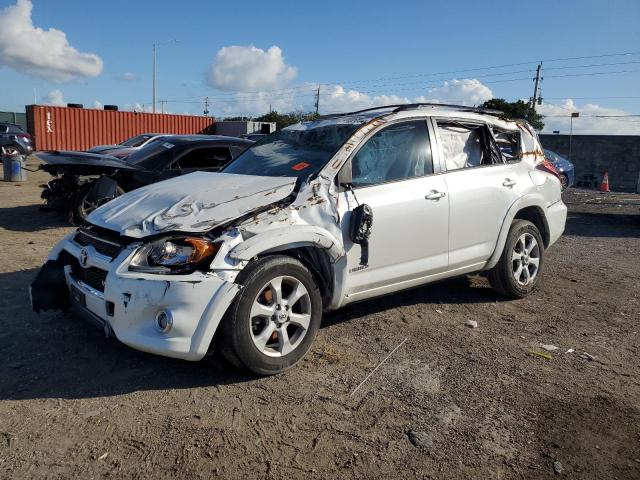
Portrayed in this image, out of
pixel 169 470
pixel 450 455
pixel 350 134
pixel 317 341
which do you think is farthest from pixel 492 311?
pixel 169 470

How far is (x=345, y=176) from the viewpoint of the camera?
4012 millimetres

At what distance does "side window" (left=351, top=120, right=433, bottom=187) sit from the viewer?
421 centimetres

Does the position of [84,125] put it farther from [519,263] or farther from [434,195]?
[434,195]

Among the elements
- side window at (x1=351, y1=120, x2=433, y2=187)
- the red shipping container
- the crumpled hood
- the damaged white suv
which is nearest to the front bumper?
the damaged white suv

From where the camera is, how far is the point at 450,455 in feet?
9.22

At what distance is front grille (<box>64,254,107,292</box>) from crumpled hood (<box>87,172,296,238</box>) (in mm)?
295

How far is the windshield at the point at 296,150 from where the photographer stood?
420 cm

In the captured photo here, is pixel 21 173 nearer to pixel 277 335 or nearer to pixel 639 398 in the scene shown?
pixel 277 335

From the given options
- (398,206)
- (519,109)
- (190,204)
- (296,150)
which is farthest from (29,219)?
(519,109)

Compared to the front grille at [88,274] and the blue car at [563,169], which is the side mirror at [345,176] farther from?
the blue car at [563,169]

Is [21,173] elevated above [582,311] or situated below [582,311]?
above

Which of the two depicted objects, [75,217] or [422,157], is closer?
[422,157]

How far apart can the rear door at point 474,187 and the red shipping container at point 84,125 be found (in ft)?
95.5

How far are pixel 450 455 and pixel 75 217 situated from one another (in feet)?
23.3
